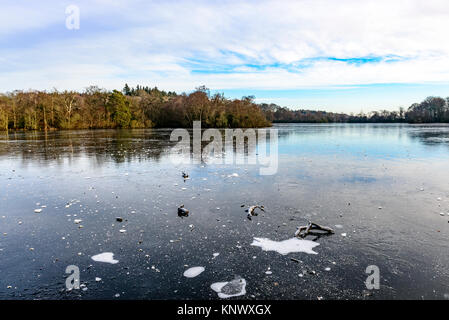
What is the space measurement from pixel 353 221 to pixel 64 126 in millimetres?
65215

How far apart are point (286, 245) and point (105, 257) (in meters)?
2.98

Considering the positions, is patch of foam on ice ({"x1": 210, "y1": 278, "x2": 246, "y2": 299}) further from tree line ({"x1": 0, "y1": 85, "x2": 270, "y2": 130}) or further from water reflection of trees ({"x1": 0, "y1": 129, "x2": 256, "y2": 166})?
tree line ({"x1": 0, "y1": 85, "x2": 270, "y2": 130})

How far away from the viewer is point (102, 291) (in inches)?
142

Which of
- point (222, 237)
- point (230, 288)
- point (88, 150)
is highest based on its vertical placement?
point (88, 150)

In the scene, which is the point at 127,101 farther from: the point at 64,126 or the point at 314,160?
the point at 314,160

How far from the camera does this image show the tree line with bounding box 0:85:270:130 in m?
56.9

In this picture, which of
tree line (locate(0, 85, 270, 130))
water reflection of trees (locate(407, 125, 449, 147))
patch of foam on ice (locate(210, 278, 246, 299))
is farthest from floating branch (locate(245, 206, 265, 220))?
tree line (locate(0, 85, 270, 130))

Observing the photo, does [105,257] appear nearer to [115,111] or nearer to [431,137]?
[431,137]

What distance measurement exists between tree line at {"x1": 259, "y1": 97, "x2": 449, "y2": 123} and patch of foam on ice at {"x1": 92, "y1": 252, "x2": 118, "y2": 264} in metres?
83.6

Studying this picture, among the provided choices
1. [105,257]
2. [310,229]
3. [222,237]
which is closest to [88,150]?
[105,257]

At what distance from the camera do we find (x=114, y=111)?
66875mm

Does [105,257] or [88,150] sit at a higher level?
[88,150]

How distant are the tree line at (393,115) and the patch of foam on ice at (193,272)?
83860 millimetres
